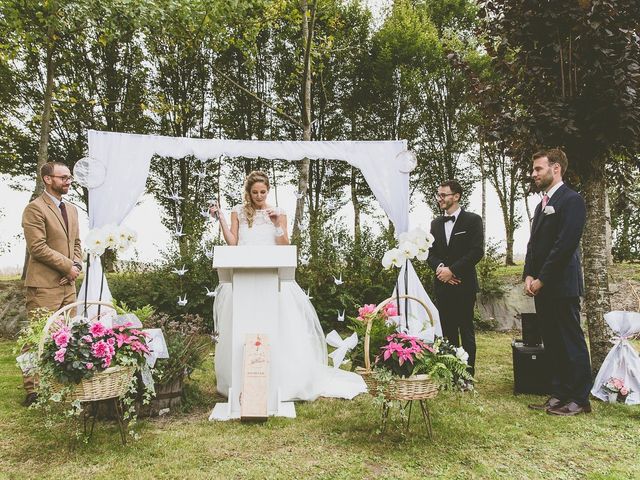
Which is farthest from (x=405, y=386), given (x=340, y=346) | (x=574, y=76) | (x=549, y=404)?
(x=574, y=76)

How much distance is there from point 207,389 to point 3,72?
1128 cm

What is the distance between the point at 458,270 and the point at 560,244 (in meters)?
1.02

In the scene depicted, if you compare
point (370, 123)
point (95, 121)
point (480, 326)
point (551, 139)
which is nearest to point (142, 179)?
point (551, 139)

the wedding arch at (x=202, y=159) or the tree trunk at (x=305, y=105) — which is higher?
the tree trunk at (x=305, y=105)

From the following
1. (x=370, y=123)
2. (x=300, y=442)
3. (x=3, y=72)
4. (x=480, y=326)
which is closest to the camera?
(x=300, y=442)

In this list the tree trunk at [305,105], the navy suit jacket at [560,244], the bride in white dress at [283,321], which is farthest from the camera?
the tree trunk at [305,105]

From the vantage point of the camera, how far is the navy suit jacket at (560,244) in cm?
381

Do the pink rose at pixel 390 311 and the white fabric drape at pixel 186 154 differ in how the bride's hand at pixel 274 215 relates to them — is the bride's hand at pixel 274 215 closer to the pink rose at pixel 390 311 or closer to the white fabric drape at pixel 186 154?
the white fabric drape at pixel 186 154

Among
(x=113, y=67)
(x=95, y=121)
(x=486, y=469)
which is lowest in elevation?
(x=486, y=469)

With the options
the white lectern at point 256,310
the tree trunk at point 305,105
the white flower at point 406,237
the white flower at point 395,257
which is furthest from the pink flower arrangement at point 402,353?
the tree trunk at point 305,105

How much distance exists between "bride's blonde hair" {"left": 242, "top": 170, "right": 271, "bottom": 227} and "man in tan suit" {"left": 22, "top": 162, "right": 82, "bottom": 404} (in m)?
1.54

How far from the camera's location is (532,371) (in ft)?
14.6

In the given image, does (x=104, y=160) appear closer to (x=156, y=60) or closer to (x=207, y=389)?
(x=207, y=389)

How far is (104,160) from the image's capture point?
539cm
